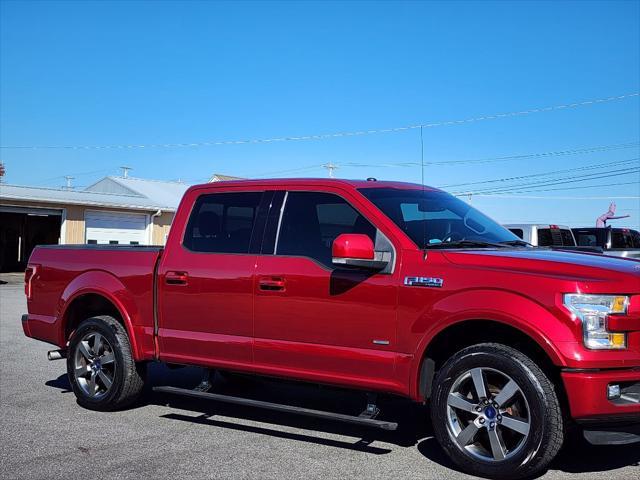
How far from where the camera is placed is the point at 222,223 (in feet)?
20.0

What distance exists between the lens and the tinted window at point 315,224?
5.43 m

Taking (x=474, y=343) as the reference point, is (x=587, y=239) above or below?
above

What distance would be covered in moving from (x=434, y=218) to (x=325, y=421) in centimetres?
201

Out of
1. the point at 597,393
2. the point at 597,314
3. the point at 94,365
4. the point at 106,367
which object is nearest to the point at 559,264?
the point at 597,314

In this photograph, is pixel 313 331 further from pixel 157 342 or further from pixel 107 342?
pixel 107 342

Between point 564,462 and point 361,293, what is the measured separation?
1810mm

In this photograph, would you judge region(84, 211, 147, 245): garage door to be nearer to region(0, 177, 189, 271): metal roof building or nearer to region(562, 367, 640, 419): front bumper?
region(0, 177, 189, 271): metal roof building

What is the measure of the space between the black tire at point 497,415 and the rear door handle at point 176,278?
2358 mm

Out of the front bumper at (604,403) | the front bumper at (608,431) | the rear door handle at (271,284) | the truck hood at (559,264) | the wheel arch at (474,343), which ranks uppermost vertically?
the truck hood at (559,264)

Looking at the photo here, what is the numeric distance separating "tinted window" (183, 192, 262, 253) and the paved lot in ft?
4.97

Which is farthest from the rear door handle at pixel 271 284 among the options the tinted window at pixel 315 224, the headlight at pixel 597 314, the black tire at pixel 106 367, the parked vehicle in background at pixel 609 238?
the parked vehicle in background at pixel 609 238

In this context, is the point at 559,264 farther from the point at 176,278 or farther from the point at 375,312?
the point at 176,278

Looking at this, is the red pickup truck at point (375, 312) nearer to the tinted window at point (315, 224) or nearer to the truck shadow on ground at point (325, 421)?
the tinted window at point (315, 224)

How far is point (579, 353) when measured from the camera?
166 inches
